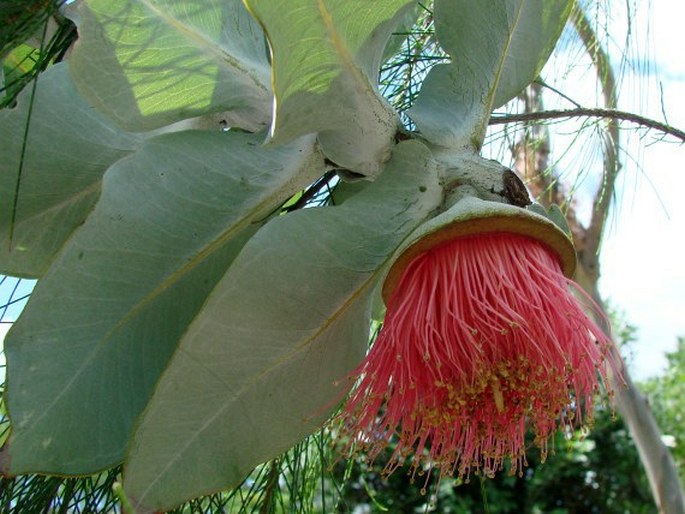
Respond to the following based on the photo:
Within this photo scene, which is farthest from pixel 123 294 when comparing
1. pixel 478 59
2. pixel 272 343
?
pixel 478 59

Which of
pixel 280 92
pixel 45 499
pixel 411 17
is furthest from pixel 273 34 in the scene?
pixel 45 499

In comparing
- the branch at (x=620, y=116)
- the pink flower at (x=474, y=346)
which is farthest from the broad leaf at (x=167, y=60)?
the branch at (x=620, y=116)

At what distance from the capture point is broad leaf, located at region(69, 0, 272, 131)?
732mm

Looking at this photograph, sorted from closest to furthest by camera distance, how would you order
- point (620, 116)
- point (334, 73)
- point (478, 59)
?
point (334, 73)
point (478, 59)
point (620, 116)

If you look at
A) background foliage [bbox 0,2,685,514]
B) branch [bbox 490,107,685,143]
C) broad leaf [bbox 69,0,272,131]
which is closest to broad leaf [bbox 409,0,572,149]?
background foliage [bbox 0,2,685,514]

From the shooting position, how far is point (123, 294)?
0.77 metres

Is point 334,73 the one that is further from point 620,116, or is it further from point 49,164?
point 620,116

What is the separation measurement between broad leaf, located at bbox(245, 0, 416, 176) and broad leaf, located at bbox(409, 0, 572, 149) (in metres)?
0.07

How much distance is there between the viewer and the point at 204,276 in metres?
0.80

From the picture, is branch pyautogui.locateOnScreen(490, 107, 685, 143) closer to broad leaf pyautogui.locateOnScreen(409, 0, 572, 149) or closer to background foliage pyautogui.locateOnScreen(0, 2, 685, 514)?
background foliage pyautogui.locateOnScreen(0, 2, 685, 514)

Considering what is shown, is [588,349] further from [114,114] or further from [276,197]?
[114,114]

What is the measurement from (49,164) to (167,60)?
17 centimetres

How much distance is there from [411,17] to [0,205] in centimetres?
53

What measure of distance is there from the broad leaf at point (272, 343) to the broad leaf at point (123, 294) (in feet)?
0.20
